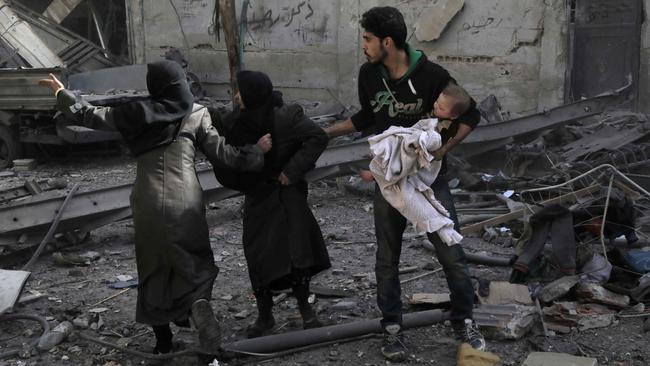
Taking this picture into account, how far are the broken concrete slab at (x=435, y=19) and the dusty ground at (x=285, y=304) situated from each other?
4672 millimetres

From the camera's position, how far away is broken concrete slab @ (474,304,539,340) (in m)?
4.50

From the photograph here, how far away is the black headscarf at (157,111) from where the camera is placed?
4082 millimetres

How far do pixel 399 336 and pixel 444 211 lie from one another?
2.39 ft

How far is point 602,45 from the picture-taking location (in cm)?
1116

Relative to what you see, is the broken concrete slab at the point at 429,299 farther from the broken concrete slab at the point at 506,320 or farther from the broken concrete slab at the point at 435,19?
the broken concrete slab at the point at 435,19

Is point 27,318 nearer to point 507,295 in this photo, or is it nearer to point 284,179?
point 284,179

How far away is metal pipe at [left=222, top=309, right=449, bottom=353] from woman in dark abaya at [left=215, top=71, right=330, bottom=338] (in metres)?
0.32

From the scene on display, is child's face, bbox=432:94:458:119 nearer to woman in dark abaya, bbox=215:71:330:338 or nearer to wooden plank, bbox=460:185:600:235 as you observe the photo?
woman in dark abaya, bbox=215:71:330:338

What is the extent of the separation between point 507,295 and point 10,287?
3072 mm

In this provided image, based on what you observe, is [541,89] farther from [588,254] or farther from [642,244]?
[588,254]

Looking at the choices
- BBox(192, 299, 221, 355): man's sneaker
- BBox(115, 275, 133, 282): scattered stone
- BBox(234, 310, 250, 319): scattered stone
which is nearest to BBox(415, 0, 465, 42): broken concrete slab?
BBox(115, 275, 133, 282): scattered stone

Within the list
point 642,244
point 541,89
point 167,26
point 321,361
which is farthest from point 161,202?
point 167,26

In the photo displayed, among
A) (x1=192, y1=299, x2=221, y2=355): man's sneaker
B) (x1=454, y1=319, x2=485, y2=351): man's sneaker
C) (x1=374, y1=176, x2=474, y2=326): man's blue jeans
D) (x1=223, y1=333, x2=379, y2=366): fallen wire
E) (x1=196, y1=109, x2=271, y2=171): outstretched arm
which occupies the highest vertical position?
(x1=196, y1=109, x2=271, y2=171): outstretched arm

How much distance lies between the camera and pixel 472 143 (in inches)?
361
